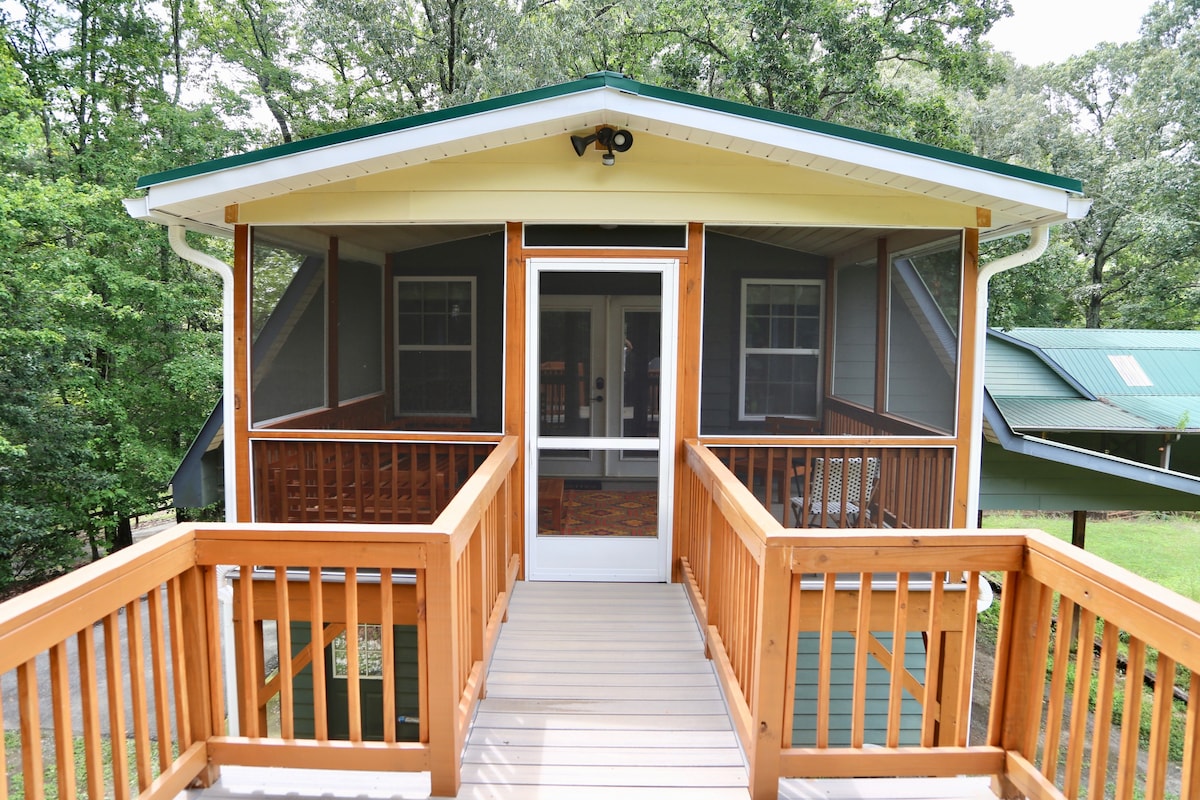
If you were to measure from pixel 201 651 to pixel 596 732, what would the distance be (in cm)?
145

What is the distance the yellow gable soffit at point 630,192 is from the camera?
4.09 metres

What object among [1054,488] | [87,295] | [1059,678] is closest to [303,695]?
[1059,678]

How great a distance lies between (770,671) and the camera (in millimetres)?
2168

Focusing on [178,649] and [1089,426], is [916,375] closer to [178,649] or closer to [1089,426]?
[1089,426]

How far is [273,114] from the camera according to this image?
1605cm

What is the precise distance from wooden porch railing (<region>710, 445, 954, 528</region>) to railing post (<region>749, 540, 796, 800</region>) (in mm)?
2093

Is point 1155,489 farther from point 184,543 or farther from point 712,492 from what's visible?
point 184,543

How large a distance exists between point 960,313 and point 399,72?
13.4m

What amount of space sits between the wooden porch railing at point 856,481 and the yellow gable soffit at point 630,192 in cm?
139

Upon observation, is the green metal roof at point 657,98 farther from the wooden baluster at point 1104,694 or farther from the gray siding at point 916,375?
the wooden baluster at point 1104,694

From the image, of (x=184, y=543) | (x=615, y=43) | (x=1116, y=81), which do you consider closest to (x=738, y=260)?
(x=184, y=543)

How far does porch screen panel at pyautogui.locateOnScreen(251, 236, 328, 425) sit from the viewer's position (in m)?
4.32

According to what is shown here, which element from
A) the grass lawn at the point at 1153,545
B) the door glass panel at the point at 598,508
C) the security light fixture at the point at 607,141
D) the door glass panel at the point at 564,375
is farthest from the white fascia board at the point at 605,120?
the grass lawn at the point at 1153,545

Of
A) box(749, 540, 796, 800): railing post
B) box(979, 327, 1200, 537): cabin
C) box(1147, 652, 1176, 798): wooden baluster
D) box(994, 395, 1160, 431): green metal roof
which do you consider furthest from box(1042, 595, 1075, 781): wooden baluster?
box(994, 395, 1160, 431): green metal roof
